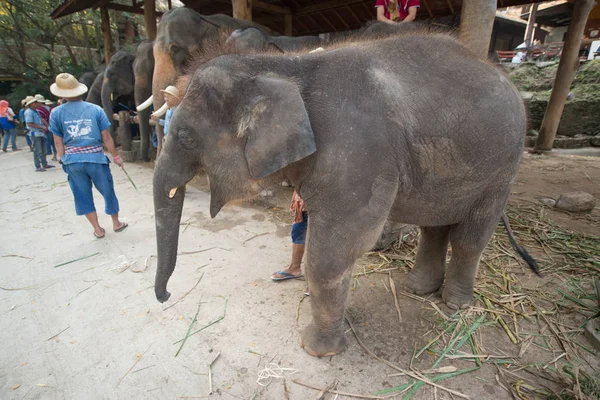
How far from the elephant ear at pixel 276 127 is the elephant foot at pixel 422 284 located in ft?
6.09

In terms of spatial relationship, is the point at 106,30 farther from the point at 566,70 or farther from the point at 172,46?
the point at 566,70

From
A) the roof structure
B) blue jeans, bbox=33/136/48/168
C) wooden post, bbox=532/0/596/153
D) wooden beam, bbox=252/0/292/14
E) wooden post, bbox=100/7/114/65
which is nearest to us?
wooden post, bbox=532/0/596/153

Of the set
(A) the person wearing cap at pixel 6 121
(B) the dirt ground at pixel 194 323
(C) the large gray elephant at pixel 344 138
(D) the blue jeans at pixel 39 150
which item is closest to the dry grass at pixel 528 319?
(B) the dirt ground at pixel 194 323

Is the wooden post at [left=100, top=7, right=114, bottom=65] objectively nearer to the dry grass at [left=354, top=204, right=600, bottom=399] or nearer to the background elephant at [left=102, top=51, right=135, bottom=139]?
the background elephant at [left=102, top=51, right=135, bottom=139]

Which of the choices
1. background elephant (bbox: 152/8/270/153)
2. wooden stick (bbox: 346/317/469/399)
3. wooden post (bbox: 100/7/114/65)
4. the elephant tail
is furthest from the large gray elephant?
wooden post (bbox: 100/7/114/65)

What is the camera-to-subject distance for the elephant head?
1.53 m

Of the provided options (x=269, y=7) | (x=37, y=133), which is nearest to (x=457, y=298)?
(x=269, y=7)

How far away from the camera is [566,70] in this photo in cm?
715

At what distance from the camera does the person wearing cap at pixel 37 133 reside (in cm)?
761

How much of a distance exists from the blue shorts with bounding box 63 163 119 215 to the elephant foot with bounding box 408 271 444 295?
361 centimetres

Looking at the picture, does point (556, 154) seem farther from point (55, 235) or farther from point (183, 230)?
point (55, 235)

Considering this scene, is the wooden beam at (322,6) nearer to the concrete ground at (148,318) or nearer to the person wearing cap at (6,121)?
the concrete ground at (148,318)

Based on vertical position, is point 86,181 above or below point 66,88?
below

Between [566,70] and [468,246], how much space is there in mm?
7480
